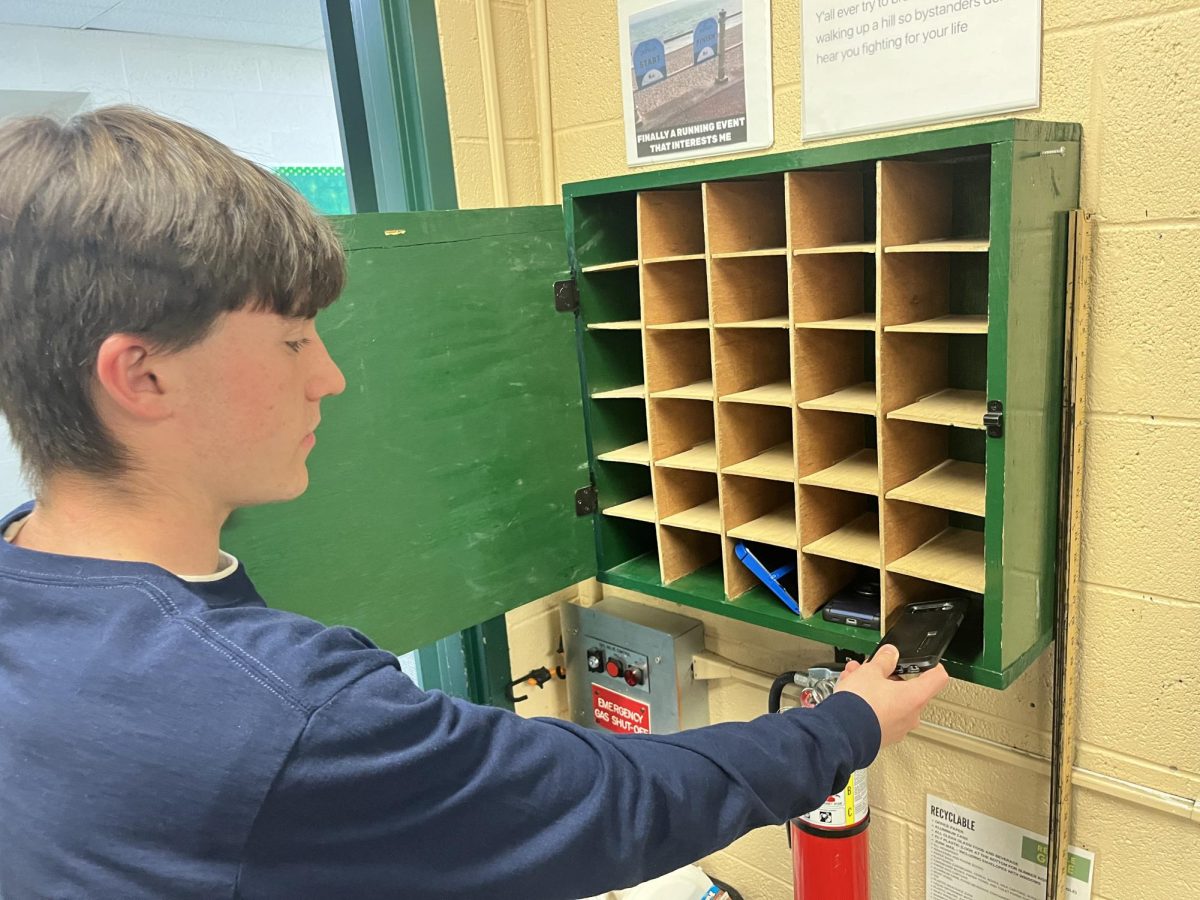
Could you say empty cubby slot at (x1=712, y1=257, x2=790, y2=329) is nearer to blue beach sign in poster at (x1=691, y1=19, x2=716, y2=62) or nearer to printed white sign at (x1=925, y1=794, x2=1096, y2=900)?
blue beach sign in poster at (x1=691, y1=19, x2=716, y2=62)

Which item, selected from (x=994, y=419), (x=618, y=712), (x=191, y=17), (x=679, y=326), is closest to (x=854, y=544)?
(x=994, y=419)

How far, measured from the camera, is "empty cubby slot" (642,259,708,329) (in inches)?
50.2

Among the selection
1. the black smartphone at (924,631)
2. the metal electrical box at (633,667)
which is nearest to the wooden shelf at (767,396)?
the black smartphone at (924,631)

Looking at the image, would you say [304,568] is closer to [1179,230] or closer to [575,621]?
[575,621]

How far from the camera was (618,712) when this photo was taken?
171 cm

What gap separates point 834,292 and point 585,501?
0.49 m

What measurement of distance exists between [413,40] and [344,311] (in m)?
0.68

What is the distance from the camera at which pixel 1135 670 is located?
46.0 inches

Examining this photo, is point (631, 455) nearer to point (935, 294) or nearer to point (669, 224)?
point (669, 224)

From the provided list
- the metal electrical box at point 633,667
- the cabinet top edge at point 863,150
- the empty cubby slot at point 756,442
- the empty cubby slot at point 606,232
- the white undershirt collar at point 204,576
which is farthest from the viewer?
the metal electrical box at point 633,667

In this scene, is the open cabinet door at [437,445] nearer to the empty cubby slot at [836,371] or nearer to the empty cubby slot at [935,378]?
the empty cubby slot at [836,371]

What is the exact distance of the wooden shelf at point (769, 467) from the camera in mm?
1193

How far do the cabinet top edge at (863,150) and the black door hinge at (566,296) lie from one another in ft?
0.47

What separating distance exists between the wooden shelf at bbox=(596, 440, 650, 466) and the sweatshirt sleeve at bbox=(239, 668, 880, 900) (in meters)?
0.53
